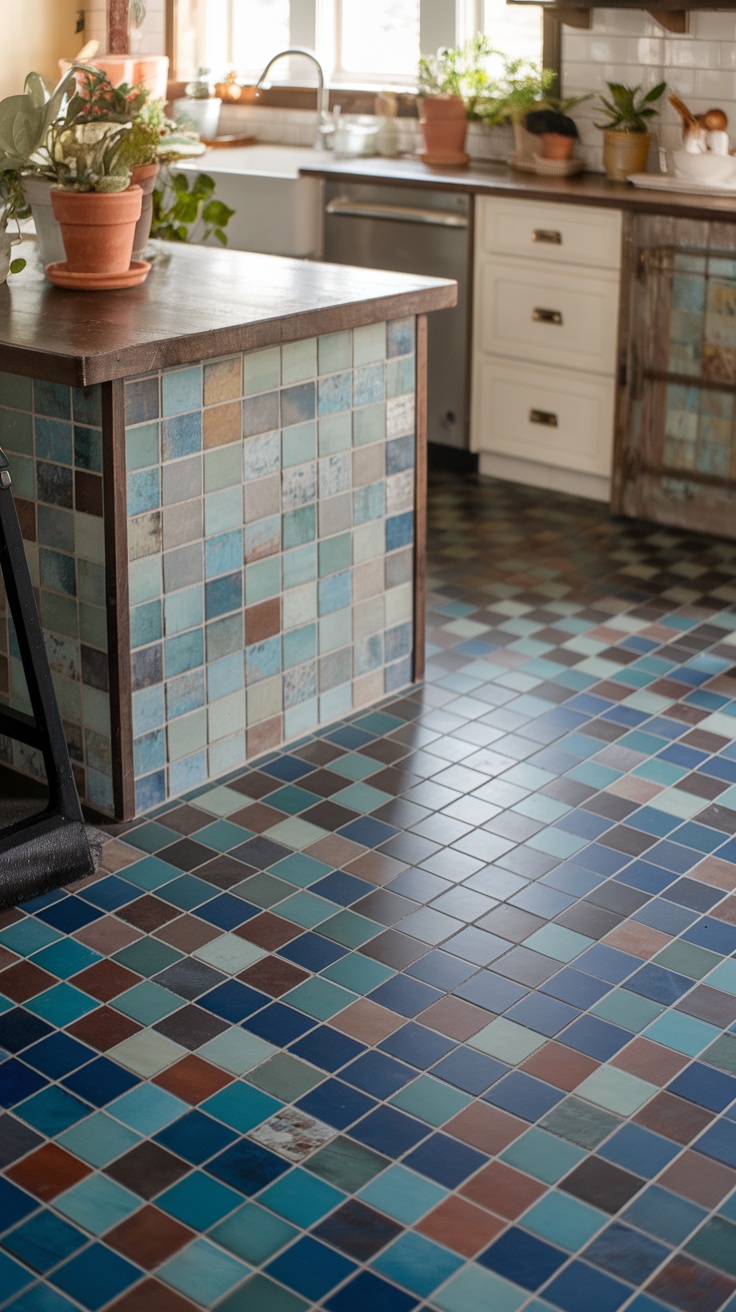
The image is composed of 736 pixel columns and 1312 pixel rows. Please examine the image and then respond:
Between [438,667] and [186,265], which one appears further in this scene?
[438,667]

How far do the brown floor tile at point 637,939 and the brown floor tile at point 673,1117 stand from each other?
14.9 inches

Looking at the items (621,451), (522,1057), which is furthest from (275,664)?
(621,451)

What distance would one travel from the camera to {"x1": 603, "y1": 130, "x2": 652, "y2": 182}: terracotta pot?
16.3ft

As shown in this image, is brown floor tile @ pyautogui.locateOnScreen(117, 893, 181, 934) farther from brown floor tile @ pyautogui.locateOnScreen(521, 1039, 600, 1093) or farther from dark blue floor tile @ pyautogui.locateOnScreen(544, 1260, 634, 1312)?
dark blue floor tile @ pyautogui.locateOnScreen(544, 1260, 634, 1312)

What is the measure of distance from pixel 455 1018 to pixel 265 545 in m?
1.13

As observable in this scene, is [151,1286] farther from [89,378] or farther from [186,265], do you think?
[186,265]

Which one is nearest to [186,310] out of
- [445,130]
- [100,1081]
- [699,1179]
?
[100,1081]

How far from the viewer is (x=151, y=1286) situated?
1.82 metres

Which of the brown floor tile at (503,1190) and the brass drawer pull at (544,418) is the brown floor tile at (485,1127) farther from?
the brass drawer pull at (544,418)

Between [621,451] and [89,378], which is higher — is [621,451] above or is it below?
below

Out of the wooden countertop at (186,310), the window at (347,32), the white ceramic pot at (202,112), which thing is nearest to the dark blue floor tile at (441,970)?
the wooden countertop at (186,310)

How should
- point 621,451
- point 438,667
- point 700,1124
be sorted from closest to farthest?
point 700,1124 < point 438,667 < point 621,451

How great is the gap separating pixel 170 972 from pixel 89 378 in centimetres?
100

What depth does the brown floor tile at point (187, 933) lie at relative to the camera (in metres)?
2.53
